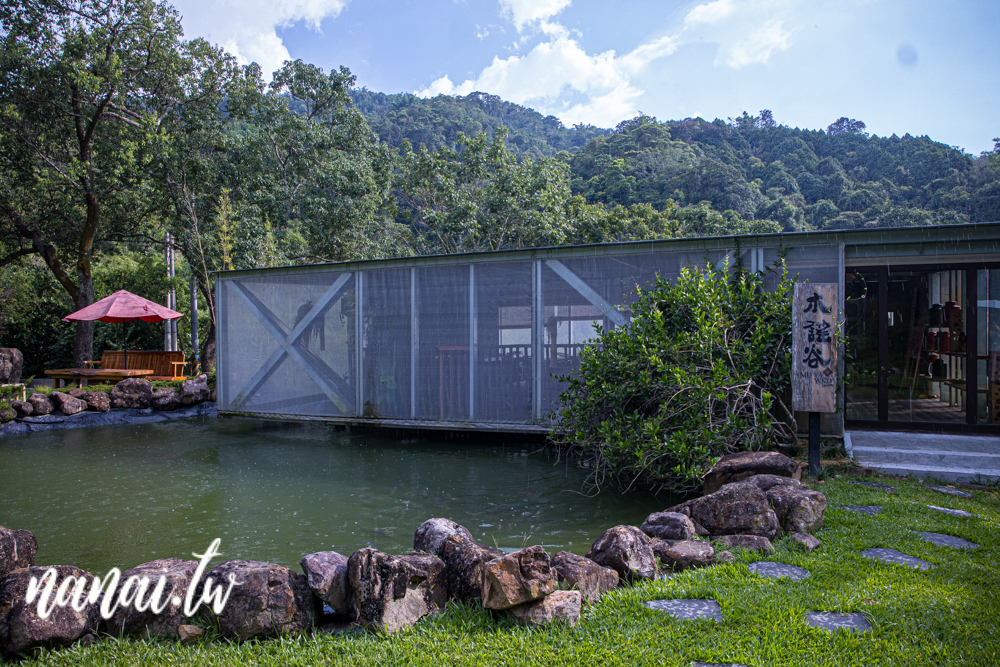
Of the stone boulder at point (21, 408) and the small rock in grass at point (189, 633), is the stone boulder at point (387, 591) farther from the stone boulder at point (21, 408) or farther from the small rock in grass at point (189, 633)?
the stone boulder at point (21, 408)

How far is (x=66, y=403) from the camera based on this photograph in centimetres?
1049

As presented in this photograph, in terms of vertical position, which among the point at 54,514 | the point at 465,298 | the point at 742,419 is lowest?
the point at 54,514

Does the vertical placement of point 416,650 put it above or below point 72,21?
below

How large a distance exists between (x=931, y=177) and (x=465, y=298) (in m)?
34.2

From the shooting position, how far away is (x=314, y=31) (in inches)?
1288

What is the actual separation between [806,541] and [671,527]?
2.32ft

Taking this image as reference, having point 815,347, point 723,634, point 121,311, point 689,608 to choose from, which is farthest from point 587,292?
point 121,311

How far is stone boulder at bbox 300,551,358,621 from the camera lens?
2688 millimetres

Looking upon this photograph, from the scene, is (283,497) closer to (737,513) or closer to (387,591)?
(387,591)

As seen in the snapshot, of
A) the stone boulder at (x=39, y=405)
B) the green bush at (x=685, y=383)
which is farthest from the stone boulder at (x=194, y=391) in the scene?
the green bush at (x=685, y=383)

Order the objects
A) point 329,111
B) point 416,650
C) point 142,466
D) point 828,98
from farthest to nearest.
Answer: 1. point 828,98
2. point 329,111
3. point 142,466
4. point 416,650

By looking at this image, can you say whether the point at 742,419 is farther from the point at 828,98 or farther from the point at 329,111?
the point at 828,98

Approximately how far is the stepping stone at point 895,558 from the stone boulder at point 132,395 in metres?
12.0

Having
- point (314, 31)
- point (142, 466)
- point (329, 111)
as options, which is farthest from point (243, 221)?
point (314, 31)
